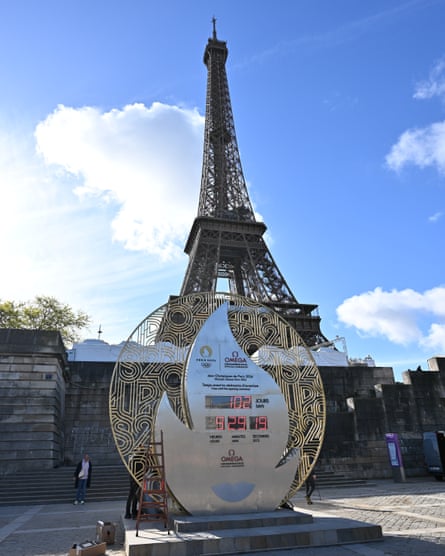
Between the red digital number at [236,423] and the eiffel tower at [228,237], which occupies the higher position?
the eiffel tower at [228,237]

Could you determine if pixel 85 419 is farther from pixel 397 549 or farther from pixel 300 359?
pixel 397 549

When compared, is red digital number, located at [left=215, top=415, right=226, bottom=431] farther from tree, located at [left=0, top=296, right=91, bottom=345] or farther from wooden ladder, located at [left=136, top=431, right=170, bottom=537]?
tree, located at [left=0, top=296, right=91, bottom=345]

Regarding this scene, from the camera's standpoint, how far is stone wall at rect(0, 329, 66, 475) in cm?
1712

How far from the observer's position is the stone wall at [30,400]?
56.2 feet

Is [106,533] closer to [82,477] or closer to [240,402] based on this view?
[240,402]

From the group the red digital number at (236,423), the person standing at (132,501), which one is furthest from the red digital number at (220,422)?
the person standing at (132,501)

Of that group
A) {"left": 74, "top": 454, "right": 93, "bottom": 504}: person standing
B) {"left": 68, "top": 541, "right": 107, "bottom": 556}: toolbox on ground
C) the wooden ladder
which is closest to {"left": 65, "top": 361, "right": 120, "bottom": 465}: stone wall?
{"left": 74, "top": 454, "right": 93, "bottom": 504}: person standing

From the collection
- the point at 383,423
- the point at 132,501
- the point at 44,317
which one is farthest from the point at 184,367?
the point at 44,317

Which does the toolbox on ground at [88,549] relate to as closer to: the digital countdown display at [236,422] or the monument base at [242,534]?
the monument base at [242,534]

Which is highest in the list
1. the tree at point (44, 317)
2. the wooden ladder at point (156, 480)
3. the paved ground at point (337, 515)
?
the tree at point (44, 317)

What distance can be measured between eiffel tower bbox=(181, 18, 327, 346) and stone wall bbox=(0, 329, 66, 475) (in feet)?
60.0

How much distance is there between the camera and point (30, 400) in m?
18.2

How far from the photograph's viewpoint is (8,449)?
1697 cm

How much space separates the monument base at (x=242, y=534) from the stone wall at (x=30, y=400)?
11358 millimetres
